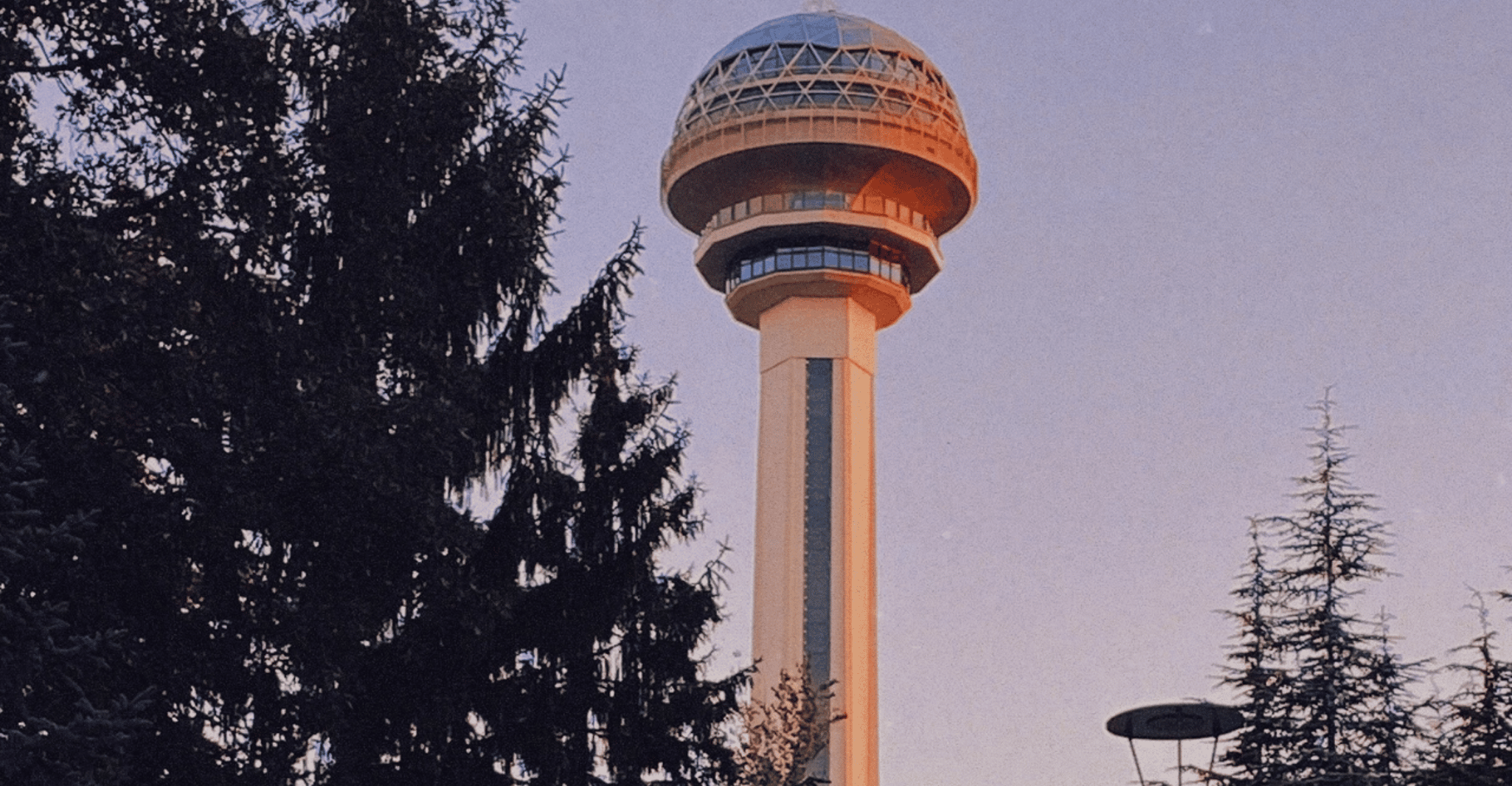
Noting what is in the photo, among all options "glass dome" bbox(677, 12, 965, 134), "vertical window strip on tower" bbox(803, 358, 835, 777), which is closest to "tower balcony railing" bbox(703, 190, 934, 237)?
"glass dome" bbox(677, 12, 965, 134)

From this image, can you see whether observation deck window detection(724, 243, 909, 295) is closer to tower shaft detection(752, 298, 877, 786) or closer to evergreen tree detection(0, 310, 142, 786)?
tower shaft detection(752, 298, 877, 786)

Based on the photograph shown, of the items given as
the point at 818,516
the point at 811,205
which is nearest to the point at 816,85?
the point at 811,205

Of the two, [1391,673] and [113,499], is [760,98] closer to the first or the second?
[1391,673]

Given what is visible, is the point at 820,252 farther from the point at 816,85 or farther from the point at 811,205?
the point at 816,85

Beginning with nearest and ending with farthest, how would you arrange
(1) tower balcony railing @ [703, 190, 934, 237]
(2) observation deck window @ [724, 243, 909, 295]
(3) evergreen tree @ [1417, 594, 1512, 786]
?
1. (3) evergreen tree @ [1417, 594, 1512, 786]
2. (2) observation deck window @ [724, 243, 909, 295]
3. (1) tower balcony railing @ [703, 190, 934, 237]

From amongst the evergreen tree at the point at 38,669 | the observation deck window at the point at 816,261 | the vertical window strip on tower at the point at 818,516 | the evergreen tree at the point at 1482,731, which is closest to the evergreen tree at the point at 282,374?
the evergreen tree at the point at 38,669

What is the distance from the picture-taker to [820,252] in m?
84.6

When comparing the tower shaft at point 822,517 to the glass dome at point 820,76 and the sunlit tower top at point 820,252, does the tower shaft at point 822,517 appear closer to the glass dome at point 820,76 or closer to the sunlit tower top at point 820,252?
the sunlit tower top at point 820,252

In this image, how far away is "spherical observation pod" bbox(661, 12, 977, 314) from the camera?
84062mm

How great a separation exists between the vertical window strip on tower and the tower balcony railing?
6828 mm

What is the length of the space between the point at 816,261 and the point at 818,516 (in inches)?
443

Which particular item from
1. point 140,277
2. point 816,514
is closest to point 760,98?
point 816,514

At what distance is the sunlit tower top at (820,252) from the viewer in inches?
3152

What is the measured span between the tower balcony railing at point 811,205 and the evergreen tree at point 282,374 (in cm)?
6624
